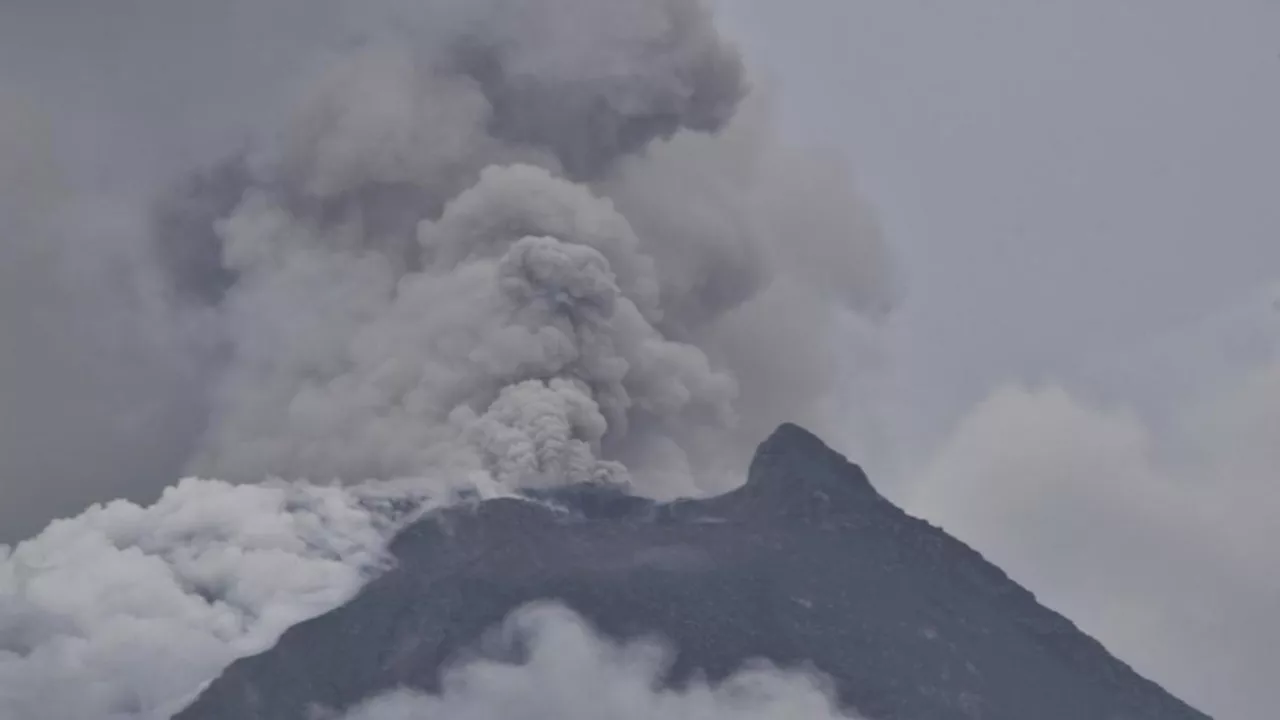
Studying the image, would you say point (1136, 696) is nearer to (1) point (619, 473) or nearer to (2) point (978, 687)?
(2) point (978, 687)

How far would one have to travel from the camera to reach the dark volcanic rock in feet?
312

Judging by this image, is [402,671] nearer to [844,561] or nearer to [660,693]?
[660,693]

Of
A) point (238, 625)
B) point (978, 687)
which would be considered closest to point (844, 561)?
point (978, 687)

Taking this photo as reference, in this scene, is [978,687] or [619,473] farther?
[978,687]

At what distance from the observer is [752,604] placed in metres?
102

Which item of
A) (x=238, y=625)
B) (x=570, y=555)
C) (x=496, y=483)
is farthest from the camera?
(x=570, y=555)

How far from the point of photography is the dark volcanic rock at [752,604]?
95.0m

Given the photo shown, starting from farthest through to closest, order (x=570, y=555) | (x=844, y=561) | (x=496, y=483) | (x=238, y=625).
→ (x=844, y=561), (x=570, y=555), (x=238, y=625), (x=496, y=483)

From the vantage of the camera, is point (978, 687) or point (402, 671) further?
point (978, 687)

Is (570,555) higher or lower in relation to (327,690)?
higher

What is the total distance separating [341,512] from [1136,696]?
35.5 meters

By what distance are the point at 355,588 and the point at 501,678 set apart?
7.87 meters

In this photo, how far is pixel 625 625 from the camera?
9794 cm

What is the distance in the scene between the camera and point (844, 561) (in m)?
107
